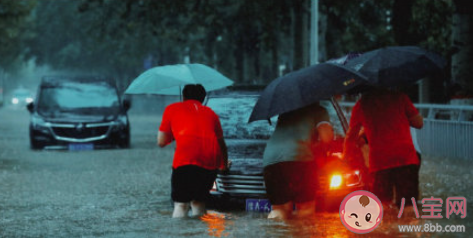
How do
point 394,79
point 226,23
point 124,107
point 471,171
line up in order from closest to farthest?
point 394,79 < point 471,171 < point 124,107 < point 226,23

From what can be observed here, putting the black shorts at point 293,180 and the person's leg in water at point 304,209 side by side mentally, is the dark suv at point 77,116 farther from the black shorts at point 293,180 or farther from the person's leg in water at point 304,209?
the person's leg in water at point 304,209

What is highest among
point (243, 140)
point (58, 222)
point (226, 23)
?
point (226, 23)

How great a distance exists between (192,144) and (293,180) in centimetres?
124

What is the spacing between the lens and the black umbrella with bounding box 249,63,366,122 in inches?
341

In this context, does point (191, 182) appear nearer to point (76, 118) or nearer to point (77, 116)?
point (76, 118)

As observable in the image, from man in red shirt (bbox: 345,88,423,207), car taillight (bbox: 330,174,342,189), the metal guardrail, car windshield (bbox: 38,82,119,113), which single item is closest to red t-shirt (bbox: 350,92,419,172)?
man in red shirt (bbox: 345,88,423,207)

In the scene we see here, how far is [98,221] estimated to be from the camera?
10359 millimetres

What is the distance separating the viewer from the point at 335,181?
10164mm

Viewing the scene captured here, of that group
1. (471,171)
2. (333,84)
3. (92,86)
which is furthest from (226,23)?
(333,84)

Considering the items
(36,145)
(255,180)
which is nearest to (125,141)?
(36,145)

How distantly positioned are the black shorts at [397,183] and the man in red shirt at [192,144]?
165cm

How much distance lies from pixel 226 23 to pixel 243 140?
23.8 meters

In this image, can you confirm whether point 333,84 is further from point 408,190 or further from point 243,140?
point 243,140

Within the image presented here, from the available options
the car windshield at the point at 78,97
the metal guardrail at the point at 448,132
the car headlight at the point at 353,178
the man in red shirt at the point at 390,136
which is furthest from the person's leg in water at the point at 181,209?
the car windshield at the point at 78,97
